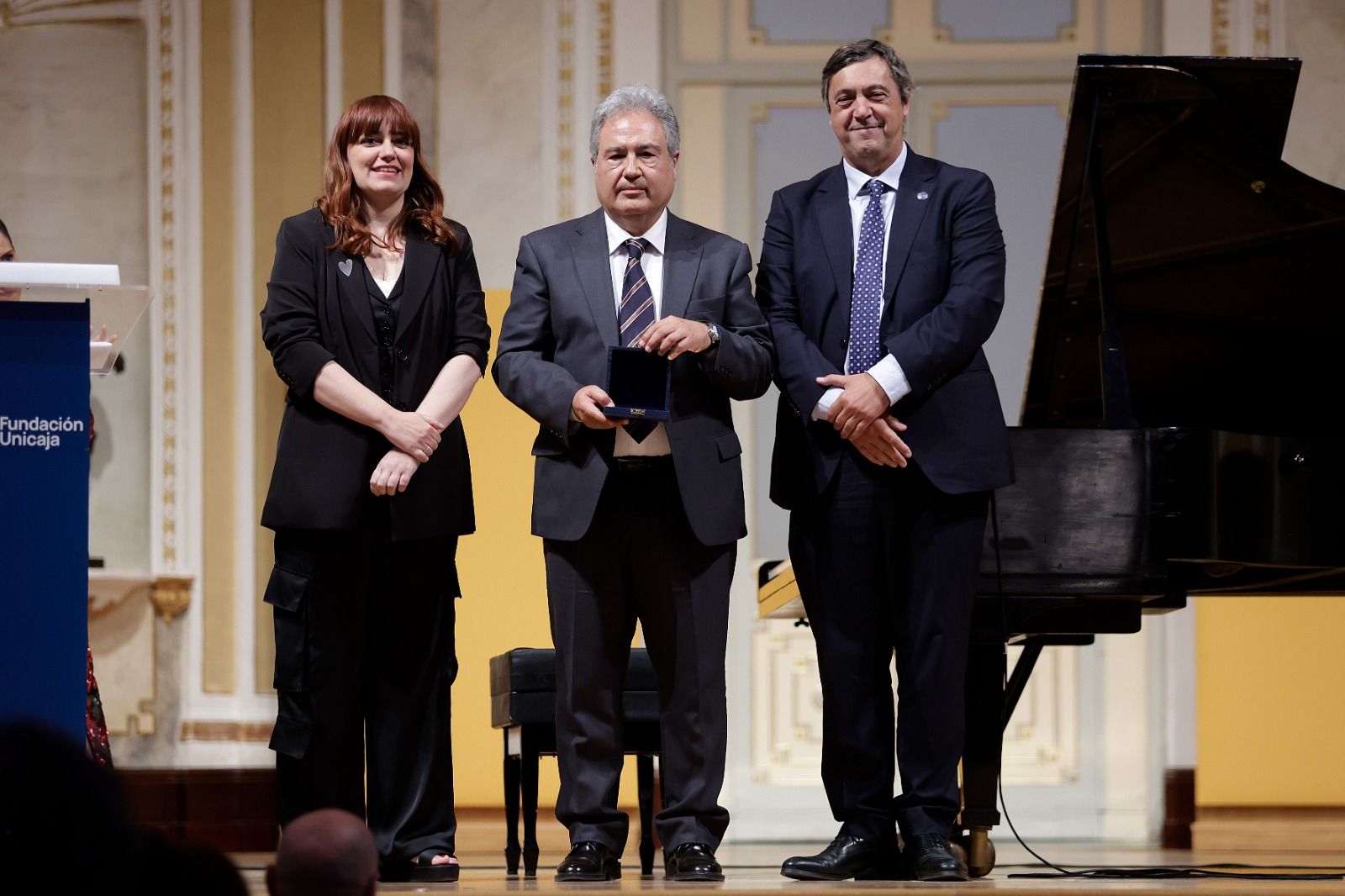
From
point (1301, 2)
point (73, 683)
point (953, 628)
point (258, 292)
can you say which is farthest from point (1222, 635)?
point (73, 683)

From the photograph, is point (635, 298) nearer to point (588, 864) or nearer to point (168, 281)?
point (588, 864)

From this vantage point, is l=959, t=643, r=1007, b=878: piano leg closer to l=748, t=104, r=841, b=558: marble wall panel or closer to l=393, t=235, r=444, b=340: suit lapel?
l=393, t=235, r=444, b=340: suit lapel

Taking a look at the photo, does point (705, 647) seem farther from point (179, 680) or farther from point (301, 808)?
point (179, 680)

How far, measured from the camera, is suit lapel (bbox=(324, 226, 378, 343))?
3.25 m

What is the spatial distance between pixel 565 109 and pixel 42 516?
3918mm

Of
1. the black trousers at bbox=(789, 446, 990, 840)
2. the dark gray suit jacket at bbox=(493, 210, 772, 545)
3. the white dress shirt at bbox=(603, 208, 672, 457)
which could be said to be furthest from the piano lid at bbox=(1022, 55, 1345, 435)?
the white dress shirt at bbox=(603, 208, 672, 457)

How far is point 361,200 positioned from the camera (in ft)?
11.0

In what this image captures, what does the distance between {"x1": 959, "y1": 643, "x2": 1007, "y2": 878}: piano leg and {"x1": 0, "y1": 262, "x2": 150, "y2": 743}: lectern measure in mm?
1769

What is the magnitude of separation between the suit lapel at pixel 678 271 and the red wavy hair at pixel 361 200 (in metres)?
0.47

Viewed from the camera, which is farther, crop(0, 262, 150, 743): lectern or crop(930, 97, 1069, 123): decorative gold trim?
crop(930, 97, 1069, 123): decorative gold trim

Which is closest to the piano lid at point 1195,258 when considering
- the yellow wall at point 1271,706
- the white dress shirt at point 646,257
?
the white dress shirt at point 646,257

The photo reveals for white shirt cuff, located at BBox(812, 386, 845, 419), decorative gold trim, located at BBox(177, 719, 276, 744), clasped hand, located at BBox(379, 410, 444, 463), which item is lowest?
decorative gold trim, located at BBox(177, 719, 276, 744)

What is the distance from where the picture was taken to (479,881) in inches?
135

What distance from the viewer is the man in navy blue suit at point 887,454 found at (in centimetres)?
→ 312
